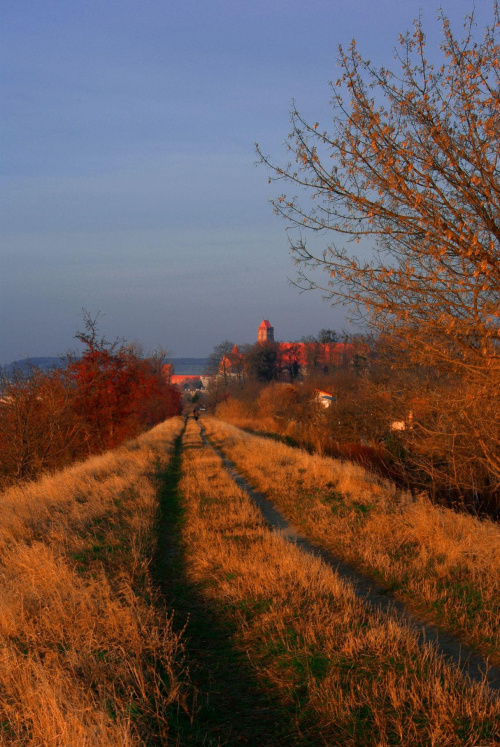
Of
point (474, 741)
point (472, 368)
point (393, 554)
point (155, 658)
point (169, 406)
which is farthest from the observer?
point (169, 406)

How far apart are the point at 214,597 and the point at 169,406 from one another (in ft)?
200

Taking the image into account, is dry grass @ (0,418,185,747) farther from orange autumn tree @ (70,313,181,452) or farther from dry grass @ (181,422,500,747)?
orange autumn tree @ (70,313,181,452)

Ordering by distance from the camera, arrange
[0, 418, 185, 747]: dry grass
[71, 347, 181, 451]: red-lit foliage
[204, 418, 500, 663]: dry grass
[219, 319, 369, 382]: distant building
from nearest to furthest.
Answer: [0, 418, 185, 747]: dry grass, [204, 418, 500, 663]: dry grass, [71, 347, 181, 451]: red-lit foliage, [219, 319, 369, 382]: distant building

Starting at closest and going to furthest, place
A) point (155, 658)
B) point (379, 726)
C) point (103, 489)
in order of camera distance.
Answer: point (379, 726) → point (155, 658) → point (103, 489)

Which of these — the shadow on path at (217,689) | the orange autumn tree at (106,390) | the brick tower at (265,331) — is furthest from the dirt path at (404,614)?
the brick tower at (265,331)

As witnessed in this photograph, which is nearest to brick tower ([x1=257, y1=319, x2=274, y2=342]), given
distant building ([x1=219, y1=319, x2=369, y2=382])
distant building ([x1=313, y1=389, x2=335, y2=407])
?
distant building ([x1=219, y1=319, x2=369, y2=382])

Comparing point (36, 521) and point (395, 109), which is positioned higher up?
point (395, 109)

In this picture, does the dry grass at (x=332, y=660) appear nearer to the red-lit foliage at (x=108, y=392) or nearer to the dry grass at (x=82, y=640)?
the dry grass at (x=82, y=640)

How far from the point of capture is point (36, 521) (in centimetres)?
880

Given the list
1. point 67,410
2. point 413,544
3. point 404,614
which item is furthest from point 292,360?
point 404,614

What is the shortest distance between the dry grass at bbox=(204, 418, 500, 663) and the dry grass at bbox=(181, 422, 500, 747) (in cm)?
70

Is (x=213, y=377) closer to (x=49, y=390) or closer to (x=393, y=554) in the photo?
(x=49, y=390)

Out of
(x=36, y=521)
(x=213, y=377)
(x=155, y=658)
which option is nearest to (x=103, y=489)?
(x=36, y=521)

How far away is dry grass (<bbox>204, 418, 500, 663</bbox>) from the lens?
17.5ft
